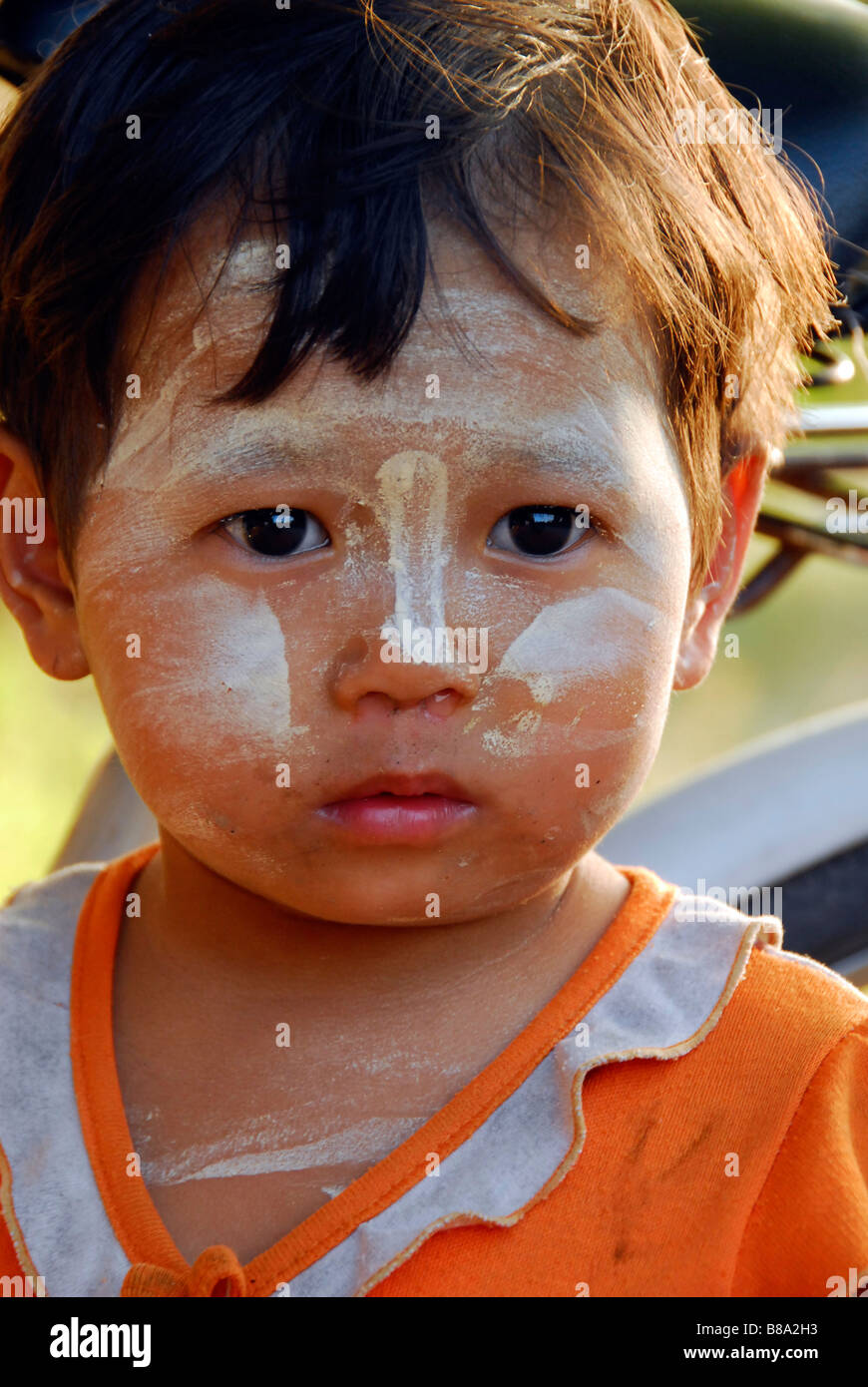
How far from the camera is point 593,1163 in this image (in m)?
0.95

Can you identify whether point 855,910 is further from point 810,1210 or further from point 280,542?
point 280,542

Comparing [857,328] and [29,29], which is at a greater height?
[29,29]

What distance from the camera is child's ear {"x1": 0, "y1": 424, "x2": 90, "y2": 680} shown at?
112 centimetres

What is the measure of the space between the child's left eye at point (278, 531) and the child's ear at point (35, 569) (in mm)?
225

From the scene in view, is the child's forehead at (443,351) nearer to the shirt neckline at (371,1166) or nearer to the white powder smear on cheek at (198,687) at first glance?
the white powder smear on cheek at (198,687)

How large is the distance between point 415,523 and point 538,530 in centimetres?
9

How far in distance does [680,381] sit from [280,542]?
0.30 m

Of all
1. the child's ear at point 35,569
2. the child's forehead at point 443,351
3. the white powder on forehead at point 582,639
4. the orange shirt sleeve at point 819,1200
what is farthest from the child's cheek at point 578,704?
the child's ear at point 35,569

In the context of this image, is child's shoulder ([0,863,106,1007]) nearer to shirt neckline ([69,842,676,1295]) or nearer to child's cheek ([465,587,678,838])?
shirt neckline ([69,842,676,1295])

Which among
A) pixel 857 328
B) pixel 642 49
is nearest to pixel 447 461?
pixel 642 49

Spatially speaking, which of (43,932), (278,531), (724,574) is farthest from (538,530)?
(43,932)

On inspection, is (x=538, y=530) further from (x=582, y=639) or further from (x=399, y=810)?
(x=399, y=810)

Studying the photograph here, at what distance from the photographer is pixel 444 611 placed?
35.3 inches

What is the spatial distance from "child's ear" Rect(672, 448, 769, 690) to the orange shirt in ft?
0.67
